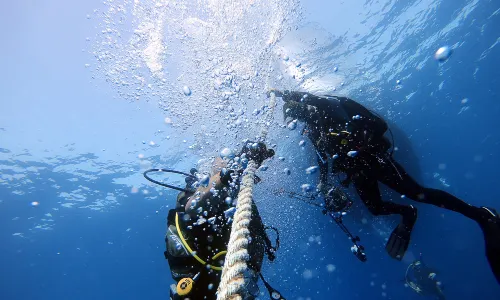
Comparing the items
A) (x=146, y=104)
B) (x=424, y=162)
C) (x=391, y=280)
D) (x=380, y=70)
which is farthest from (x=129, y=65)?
(x=391, y=280)

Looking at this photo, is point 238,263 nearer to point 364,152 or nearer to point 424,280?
point 364,152

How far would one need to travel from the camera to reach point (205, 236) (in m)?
3.31

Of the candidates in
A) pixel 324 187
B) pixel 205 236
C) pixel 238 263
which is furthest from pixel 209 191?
pixel 324 187

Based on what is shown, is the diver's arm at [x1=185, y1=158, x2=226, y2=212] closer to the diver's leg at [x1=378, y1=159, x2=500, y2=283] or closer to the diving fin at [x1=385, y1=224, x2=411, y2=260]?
the diver's leg at [x1=378, y1=159, x2=500, y2=283]

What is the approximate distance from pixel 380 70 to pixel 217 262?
603 inches

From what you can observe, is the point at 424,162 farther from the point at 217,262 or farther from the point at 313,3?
the point at 217,262

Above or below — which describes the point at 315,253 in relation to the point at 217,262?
below

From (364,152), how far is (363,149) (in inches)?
4.9

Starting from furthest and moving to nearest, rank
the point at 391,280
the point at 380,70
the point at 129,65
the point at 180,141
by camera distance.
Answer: the point at 391,280
the point at 180,141
the point at 380,70
the point at 129,65

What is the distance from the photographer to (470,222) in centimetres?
2652

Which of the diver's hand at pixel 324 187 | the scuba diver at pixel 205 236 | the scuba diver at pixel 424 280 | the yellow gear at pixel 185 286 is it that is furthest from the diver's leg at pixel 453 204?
the scuba diver at pixel 424 280

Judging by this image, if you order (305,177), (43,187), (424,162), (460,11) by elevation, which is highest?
(460,11)

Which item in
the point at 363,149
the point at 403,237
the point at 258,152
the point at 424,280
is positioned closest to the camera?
the point at 258,152

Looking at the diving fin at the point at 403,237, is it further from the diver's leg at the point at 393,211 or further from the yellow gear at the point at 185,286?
the yellow gear at the point at 185,286
